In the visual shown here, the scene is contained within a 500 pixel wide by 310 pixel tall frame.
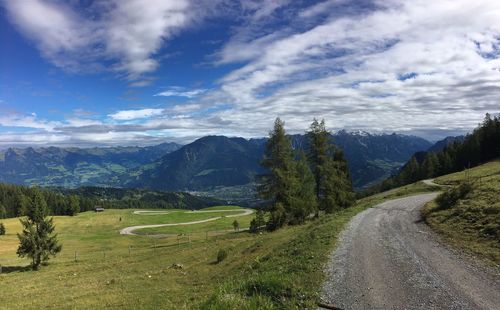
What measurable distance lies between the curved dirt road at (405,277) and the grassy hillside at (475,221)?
4.23 ft

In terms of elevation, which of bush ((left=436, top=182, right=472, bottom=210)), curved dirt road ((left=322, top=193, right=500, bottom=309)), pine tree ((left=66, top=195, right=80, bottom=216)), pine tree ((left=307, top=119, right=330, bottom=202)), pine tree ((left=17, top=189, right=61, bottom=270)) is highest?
pine tree ((left=307, top=119, right=330, bottom=202))

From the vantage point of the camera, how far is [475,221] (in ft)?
77.8

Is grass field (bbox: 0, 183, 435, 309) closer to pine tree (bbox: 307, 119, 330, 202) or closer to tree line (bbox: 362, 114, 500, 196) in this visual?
pine tree (bbox: 307, 119, 330, 202)

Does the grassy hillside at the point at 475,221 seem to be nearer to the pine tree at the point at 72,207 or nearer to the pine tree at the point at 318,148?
the pine tree at the point at 318,148

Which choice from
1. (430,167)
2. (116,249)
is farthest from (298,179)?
(430,167)

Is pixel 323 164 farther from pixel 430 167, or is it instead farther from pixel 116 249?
pixel 430 167

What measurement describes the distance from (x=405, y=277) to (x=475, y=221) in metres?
12.3

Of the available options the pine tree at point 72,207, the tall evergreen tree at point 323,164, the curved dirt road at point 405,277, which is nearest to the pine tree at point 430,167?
the tall evergreen tree at point 323,164

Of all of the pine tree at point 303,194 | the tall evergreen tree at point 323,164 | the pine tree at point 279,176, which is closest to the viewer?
the pine tree at point 279,176

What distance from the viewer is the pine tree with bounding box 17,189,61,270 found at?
55.8 metres

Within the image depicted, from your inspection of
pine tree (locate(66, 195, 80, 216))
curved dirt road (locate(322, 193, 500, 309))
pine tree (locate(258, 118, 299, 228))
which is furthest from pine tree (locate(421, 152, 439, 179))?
pine tree (locate(66, 195, 80, 216))

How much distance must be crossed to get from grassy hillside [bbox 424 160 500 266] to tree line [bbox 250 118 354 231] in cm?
2039

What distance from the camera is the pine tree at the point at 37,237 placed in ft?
183

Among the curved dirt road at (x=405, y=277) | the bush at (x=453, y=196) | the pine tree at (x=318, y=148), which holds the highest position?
the pine tree at (x=318, y=148)
